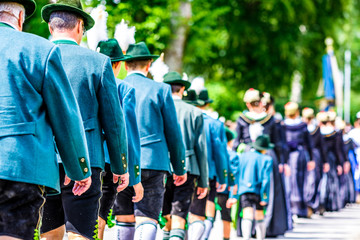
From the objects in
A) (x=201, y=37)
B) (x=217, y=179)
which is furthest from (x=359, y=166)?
(x=217, y=179)

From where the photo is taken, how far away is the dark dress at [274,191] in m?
10.6

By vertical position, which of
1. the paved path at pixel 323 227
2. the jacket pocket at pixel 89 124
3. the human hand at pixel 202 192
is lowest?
the paved path at pixel 323 227

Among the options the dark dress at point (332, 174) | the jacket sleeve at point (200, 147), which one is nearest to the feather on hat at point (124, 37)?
the jacket sleeve at point (200, 147)

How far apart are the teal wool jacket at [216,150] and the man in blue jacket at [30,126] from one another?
15.7 feet

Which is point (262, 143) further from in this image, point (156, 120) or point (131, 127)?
point (131, 127)

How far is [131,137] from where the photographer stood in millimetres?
5578

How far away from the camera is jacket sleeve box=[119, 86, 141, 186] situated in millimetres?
5547

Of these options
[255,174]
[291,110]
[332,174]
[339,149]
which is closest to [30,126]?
[255,174]

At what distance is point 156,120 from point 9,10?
2663 mm

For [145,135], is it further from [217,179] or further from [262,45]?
[262,45]


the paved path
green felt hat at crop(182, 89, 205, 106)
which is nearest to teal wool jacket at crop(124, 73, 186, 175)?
green felt hat at crop(182, 89, 205, 106)

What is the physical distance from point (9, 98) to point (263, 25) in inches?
881

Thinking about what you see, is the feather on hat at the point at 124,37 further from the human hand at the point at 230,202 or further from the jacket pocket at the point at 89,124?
the human hand at the point at 230,202

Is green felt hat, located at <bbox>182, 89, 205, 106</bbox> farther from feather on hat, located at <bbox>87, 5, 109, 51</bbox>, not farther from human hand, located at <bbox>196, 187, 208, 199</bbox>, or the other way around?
feather on hat, located at <bbox>87, 5, 109, 51</bbox>
